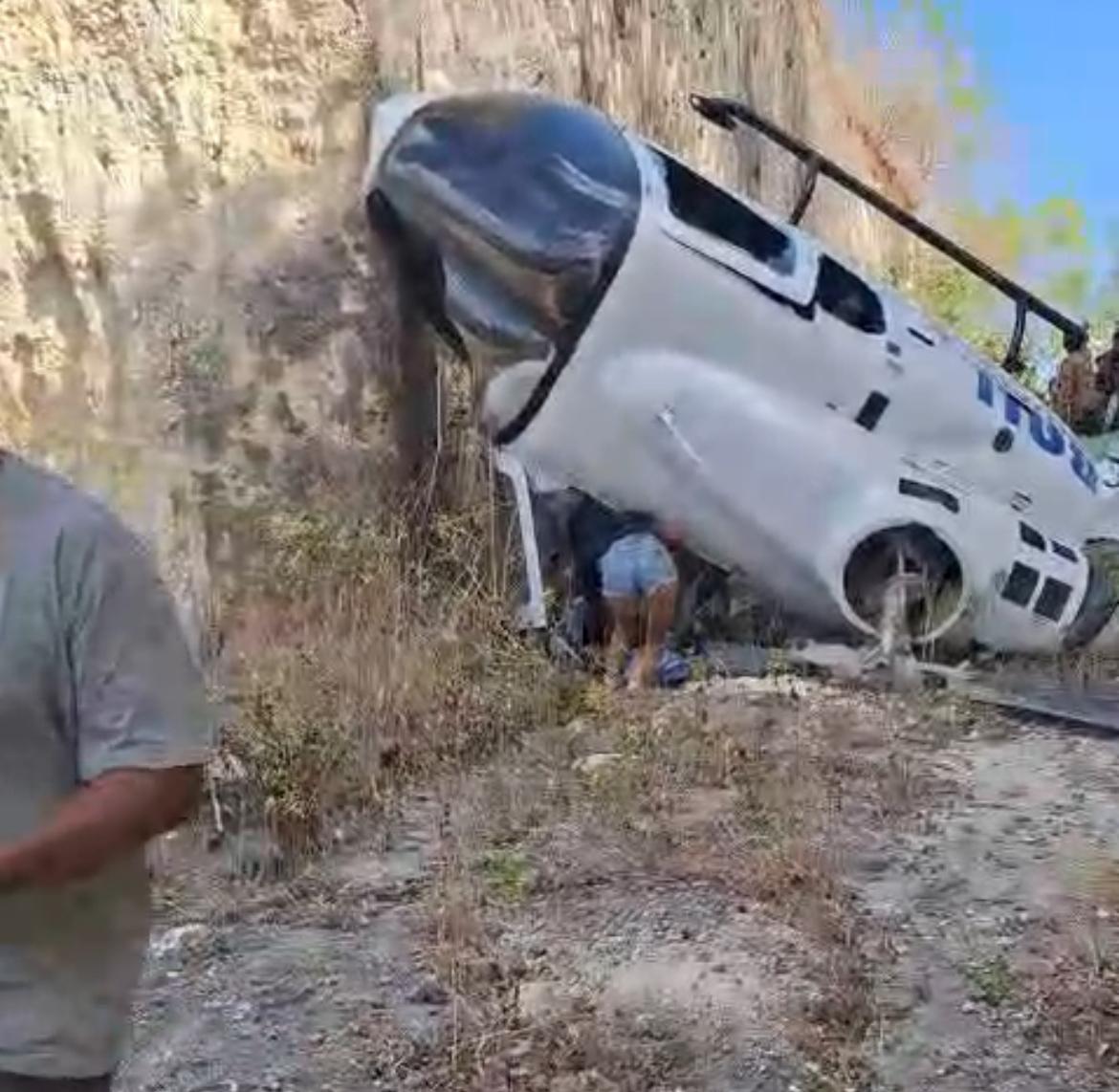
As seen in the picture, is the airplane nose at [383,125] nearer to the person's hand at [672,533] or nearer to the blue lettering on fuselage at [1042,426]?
the person's hand at [672,533]

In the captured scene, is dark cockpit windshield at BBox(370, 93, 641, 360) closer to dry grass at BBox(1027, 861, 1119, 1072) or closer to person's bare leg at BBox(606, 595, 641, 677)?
person's bare leg at BBox(606, 595, 641, 677)

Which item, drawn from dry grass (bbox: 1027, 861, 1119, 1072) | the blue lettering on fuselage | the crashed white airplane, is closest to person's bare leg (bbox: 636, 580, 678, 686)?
the crashed white airplane

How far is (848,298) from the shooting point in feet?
27.2

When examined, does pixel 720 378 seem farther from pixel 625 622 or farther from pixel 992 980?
pixel 992 980

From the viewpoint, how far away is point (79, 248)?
285 inches

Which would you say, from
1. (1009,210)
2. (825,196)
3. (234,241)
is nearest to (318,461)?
(234,241)

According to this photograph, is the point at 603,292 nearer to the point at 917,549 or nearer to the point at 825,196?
the point at 917,549

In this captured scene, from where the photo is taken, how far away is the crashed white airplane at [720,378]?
7758 mm

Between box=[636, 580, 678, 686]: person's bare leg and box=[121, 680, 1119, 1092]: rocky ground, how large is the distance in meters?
0.85

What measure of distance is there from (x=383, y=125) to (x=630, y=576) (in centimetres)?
201

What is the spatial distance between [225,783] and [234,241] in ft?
8.75

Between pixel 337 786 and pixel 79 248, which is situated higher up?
pixel 79 248

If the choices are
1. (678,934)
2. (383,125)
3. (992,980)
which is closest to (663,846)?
(678,934)

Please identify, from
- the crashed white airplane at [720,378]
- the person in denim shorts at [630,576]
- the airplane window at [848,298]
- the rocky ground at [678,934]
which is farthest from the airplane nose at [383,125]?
the rocky ground at [678,934]
